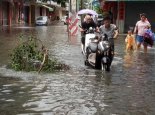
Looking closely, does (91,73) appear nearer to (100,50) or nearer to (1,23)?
(100,50)

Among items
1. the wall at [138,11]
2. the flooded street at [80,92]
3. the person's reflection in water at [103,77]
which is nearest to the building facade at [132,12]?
the wall at [138,11]

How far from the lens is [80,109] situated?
7559 millimetres

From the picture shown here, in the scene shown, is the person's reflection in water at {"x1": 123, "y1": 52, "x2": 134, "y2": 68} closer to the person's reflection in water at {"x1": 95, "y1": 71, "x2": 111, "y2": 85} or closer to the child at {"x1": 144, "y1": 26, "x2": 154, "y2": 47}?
the person's reflection in water at {"x1": 95, "y1": 71, "x2": 111, "y2": 85}

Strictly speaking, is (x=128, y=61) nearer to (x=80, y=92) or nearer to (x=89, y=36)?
(x=89, y=36)

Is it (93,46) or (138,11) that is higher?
(138,11)

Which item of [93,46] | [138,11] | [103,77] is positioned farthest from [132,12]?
[103,77]

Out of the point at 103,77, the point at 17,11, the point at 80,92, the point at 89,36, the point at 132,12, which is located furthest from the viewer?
the point at 17,11

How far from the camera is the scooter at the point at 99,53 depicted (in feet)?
41.2

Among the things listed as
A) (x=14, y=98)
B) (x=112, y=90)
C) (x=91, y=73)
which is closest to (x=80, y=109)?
(x=14, y=98)

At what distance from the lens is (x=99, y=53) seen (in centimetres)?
1289

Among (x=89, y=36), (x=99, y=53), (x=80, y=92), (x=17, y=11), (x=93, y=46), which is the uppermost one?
(x=17, y=11)

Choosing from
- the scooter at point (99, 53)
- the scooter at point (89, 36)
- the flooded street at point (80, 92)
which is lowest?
the flooded street at point (80, 92)

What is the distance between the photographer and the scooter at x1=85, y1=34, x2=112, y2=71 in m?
12.6

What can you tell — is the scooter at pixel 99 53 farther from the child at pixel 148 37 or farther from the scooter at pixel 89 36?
the child at pixel 148 37
